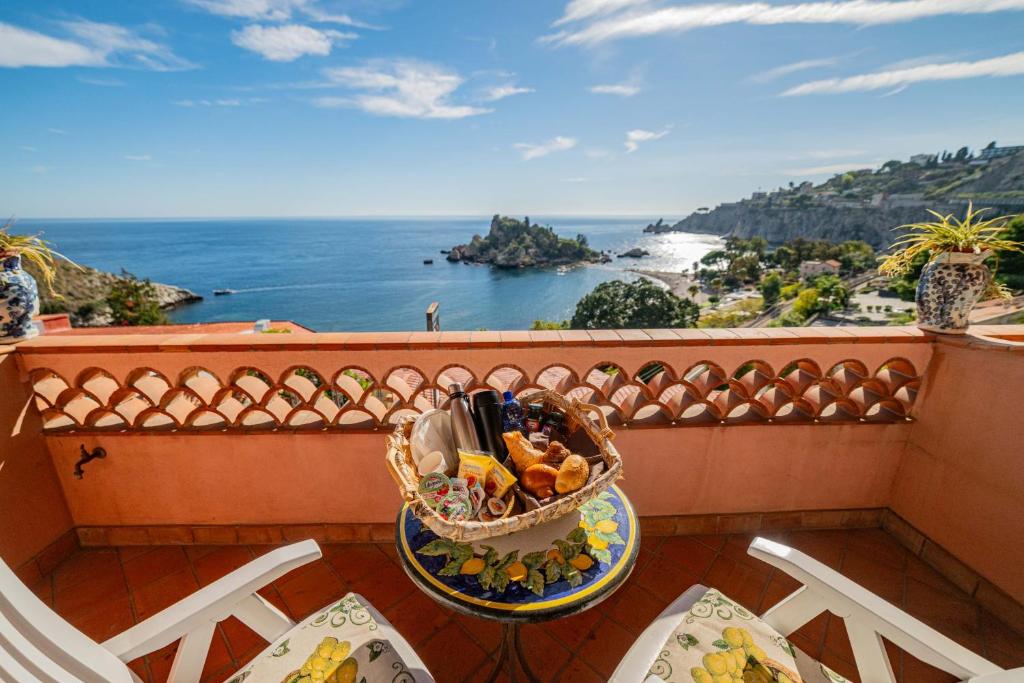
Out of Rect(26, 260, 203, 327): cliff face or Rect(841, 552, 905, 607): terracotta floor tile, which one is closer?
Rect(841, 552, 905, 607): terracotta floor tile

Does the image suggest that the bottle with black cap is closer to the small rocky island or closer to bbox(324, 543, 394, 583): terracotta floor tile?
bbox(324, 543, 394, 583): terracotta floor tile

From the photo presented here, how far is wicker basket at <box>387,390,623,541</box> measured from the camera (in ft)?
2.77

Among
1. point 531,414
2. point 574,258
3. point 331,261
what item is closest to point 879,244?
point 574,258

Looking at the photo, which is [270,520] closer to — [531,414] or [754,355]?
[531,414]

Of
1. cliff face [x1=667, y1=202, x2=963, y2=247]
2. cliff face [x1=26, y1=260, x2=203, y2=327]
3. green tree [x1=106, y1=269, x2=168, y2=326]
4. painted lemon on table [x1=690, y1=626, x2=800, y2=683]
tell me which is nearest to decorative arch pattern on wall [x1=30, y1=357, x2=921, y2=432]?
painted lemon on table [x1=690, y1=626, x2=800, y2=683]

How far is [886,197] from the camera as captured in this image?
157ft

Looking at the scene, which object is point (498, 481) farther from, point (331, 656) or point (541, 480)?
point (331, 656)

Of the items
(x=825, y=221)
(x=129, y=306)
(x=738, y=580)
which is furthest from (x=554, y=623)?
(x=825, y=221)

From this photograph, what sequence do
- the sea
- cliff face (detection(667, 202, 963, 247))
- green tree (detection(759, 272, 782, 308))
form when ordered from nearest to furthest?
cliff face (detection(667, 202, 963, 247)) < green tree (detection(759, 272, 782, 308)) < the sea

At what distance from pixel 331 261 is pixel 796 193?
9259cm

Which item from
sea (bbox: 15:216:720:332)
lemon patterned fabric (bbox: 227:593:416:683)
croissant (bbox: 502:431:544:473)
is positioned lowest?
sea (bbox: 15:216:720:332)

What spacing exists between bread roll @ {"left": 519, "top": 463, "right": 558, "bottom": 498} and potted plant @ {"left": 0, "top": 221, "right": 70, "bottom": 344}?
2043 millimetres

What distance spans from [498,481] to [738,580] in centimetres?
164

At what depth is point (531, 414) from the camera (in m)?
1.25
